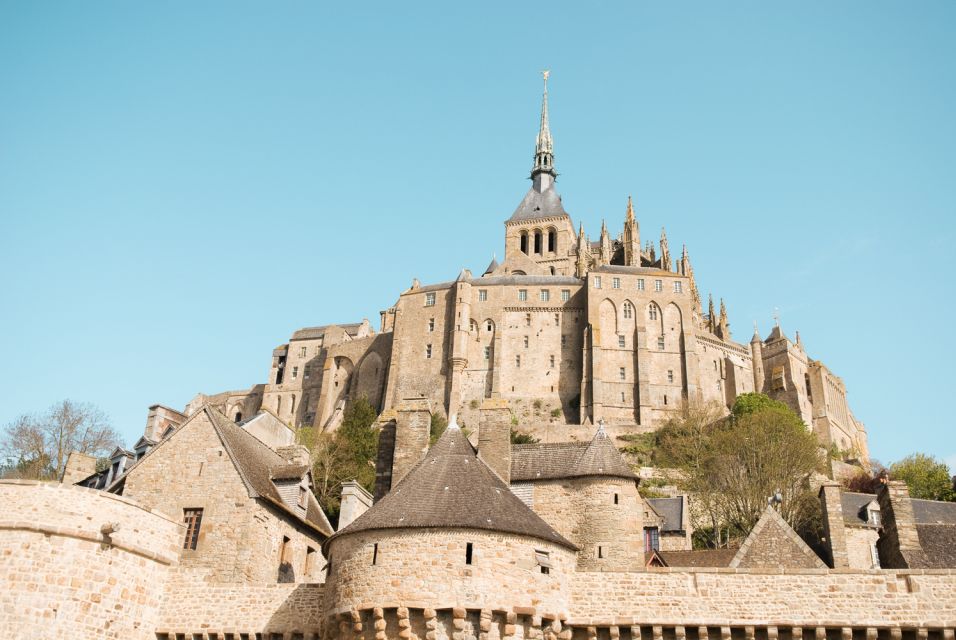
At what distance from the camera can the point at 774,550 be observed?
27750 mm

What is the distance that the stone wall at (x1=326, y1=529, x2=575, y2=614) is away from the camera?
19.1 m

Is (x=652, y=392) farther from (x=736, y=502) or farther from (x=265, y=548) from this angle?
(x=265, y=548)

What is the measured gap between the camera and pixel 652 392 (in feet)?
280

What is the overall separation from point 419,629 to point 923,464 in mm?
60820

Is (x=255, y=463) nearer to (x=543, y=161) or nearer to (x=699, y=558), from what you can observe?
(x=699, y=558)

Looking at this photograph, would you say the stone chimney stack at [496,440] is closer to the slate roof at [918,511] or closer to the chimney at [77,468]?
the chimney at [77,468]

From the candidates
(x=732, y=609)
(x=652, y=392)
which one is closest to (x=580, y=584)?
(x=732, y=609)

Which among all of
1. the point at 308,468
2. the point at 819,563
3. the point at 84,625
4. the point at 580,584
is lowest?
the point at 84,625

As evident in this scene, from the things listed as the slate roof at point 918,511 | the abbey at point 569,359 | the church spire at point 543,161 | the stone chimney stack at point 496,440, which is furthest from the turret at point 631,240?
the stone chimney stack at point 496,440

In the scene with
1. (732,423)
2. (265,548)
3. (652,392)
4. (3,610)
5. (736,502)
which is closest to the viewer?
(3,610)

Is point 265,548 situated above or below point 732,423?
below

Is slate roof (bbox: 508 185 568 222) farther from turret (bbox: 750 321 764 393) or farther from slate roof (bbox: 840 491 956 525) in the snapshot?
slate roof (bbox: 840 491 956 525)

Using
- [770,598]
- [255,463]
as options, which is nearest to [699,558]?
[770,598]

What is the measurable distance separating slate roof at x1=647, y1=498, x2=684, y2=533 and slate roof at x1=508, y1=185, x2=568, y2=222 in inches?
3097
